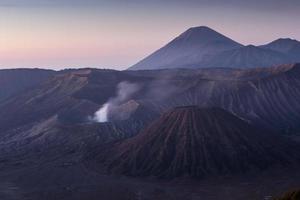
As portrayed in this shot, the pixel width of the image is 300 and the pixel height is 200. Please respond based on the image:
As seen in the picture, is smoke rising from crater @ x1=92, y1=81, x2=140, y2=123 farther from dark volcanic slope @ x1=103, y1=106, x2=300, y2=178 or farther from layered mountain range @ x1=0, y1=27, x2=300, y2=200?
dark volcanic slope @ x1=103, y1=106, x2=300, y2=178

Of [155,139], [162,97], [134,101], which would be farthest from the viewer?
[162,97]

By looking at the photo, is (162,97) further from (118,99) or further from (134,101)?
(134,101)

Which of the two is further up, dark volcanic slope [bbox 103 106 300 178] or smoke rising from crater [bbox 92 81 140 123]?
smoke rising from crater [bbox 92 81 140 123]

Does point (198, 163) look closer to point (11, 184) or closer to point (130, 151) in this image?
point (130, 151)

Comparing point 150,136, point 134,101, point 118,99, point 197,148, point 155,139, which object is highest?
point 134,101

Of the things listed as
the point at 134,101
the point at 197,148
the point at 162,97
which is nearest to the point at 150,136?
the point at 197,148

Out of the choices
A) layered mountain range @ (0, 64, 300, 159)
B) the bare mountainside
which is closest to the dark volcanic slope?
layered mountain range @ (0, 64, 300, 159)

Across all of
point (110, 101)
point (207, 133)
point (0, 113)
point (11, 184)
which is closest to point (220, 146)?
point (207, 133)
